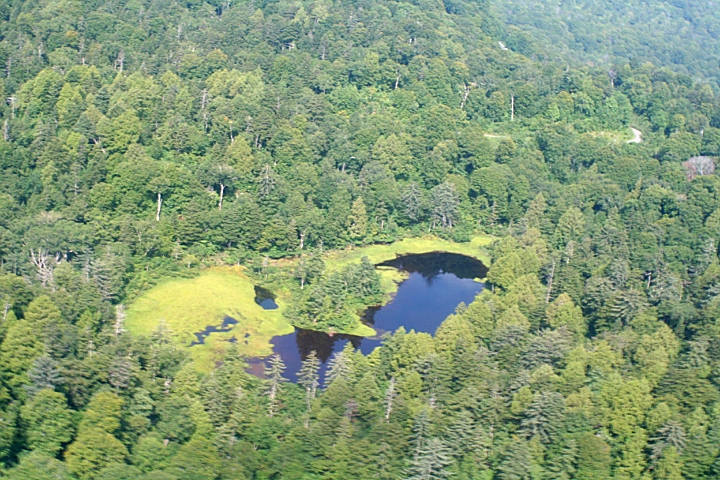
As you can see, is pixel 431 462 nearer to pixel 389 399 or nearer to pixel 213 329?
pixel 389 399

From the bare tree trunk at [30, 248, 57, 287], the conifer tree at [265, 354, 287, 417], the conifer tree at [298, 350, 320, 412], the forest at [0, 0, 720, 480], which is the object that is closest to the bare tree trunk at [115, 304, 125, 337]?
the forest at [0, 0, 720, 480]

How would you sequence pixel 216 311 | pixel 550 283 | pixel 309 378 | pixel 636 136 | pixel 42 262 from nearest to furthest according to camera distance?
pixel 309 378
pixel 42 262
pixel 216 311
pixel 550 283
pixel 636 136

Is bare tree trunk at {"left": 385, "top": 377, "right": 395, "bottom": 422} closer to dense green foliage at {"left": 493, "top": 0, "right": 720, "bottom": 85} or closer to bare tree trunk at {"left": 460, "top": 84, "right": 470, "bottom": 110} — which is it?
bare tree trunk at {"left": 460, "top": 84, "right": 470, "bottom": 110}

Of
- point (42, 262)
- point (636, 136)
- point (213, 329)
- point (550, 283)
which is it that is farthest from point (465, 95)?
point (42, 262)

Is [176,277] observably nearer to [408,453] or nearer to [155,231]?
[155,231]

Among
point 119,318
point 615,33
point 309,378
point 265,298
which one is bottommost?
point 615,33

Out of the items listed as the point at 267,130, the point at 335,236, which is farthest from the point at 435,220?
the point at 267,130

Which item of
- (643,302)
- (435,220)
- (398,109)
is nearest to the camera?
(643,302)
